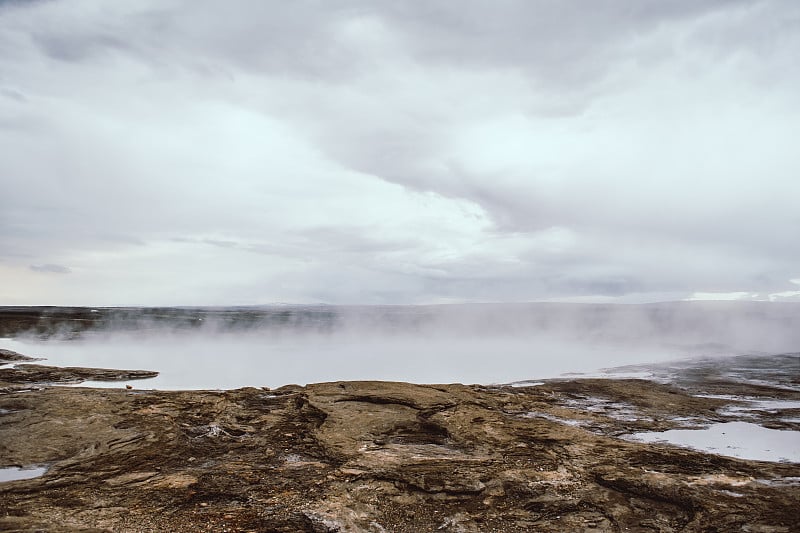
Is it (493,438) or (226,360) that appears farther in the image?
(226,360)

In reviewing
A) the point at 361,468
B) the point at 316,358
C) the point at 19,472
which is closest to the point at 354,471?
the point at 361,468

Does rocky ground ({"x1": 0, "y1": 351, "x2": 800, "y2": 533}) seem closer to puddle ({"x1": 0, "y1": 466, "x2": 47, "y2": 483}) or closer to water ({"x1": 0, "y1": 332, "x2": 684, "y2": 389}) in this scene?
puddle ({"x1": 0, "y1": 466, "x2": 47, "y2": 483})

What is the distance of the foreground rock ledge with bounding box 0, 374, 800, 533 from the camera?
741 centimetres

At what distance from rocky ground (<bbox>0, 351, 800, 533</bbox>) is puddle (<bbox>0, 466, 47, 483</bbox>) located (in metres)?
Answer: 0.20

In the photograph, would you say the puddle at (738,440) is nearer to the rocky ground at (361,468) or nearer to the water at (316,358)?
the rocky ground at (361,468)

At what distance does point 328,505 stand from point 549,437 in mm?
6037

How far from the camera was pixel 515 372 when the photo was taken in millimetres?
29312

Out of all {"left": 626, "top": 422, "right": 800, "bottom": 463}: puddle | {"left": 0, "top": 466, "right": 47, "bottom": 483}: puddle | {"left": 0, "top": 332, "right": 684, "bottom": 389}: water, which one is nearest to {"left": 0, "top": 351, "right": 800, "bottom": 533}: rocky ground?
{"left": 0, "top": 466, "right": 47, "bottom": 483}: puddle

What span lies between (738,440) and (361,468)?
33.4ft

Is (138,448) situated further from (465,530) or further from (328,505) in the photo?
(465,530)

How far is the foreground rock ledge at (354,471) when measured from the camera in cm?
741

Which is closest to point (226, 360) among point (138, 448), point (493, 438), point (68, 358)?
point (68, 358)

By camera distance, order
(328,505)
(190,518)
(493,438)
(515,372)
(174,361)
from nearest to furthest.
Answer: (190,518) → (328,505) → (493,438) → (515,372) → (174,361)

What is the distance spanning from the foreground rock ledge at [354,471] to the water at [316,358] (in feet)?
32.0
